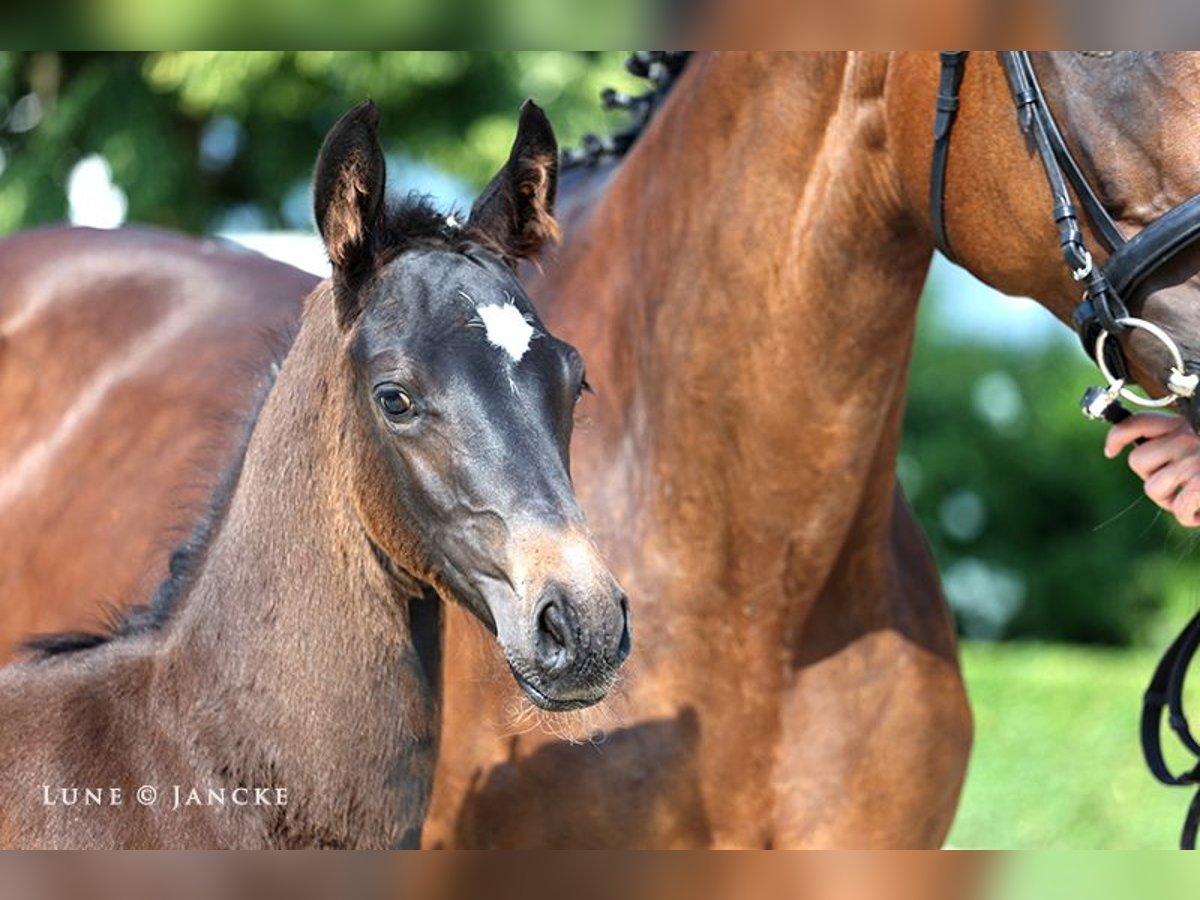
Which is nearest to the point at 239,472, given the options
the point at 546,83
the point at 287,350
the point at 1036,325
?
the point at 287,350

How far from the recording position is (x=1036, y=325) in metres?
11.6

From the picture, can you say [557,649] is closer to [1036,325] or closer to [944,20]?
[944,20]

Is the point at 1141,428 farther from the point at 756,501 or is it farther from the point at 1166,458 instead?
the point at 756,501

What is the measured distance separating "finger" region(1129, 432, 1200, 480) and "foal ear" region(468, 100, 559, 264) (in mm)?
975

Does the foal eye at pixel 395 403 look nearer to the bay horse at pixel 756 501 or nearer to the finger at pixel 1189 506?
the bay horse at pixel 756 501

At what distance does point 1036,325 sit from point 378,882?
1006 centimetres

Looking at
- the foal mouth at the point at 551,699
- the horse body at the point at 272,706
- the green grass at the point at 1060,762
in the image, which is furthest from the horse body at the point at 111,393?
the green grass at the point at 1060,762

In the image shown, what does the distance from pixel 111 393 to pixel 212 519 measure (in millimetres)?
1173

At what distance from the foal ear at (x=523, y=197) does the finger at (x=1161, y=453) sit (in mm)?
975

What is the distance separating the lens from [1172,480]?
249cm

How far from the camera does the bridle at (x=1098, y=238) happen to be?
2.21 metres

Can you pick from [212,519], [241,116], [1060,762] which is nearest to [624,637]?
[212,519]

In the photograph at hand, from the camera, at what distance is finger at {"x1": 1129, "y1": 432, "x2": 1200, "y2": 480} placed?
8.25ft

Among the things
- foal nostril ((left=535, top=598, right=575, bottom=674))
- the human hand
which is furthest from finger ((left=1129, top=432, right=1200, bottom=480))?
foal nostril ((left=535, top=598, right=575, bottom=674))
